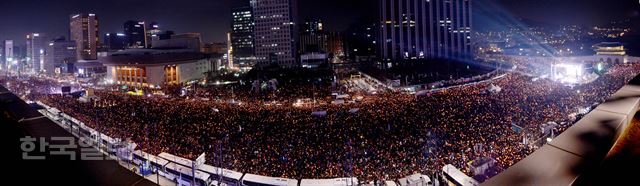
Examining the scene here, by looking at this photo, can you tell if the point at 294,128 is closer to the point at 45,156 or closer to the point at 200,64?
the point at 45,156

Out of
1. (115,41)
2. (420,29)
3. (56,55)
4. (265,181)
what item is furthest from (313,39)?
(265,181)

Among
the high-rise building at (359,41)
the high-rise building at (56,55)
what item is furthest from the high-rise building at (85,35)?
the high-rise building at (359,41)

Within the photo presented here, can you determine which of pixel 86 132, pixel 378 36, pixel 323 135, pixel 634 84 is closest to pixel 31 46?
pixel 378 36

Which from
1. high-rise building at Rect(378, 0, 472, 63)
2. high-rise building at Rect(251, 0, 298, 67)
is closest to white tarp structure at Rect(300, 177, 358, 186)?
high-rise building at Rect(378, 0, 472, 63)

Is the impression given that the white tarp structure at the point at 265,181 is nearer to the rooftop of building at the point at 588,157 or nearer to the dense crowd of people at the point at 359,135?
the dense crowd of people at the point at 359,135

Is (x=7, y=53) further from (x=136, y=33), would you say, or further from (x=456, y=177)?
(x=456, y=177)

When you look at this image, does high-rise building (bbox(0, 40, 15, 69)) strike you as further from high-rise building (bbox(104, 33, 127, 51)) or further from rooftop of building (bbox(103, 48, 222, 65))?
rooftop of building (bbox(103, 48, 222, 65))
